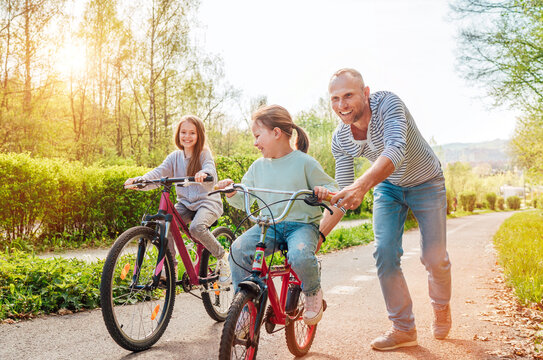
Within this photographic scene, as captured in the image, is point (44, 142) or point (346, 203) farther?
point (44, 142)

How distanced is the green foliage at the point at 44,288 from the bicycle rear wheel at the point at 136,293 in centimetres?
114

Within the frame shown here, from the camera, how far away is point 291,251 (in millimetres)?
3090

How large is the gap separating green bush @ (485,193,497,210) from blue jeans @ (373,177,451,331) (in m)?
61.2

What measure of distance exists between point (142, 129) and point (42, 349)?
24.3 meters

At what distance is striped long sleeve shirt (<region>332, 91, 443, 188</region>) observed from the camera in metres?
3.46

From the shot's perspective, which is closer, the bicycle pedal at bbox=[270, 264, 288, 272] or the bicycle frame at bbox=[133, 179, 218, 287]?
the bicycle pedal at bbox=[270, 264, 288, 272]

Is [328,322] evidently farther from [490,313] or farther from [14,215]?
[14,215]

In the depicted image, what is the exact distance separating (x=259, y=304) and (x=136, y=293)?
1.35 m

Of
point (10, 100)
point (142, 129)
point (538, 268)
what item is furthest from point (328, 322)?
point (142, 129)

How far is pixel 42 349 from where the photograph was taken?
3.76m

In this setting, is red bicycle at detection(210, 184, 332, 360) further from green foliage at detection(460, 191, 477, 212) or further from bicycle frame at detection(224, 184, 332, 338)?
green foliage at detection(460, 191, 477, 212)

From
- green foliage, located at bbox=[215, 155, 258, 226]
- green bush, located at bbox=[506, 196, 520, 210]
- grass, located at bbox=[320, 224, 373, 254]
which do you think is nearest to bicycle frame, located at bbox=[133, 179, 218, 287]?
grass, located at bbox=[320, 224, 373, 254]

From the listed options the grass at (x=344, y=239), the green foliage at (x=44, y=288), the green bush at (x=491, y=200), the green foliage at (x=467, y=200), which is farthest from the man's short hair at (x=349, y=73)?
the green bush at (x=491, y=200)

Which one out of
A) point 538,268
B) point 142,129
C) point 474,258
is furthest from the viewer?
point 142,129
